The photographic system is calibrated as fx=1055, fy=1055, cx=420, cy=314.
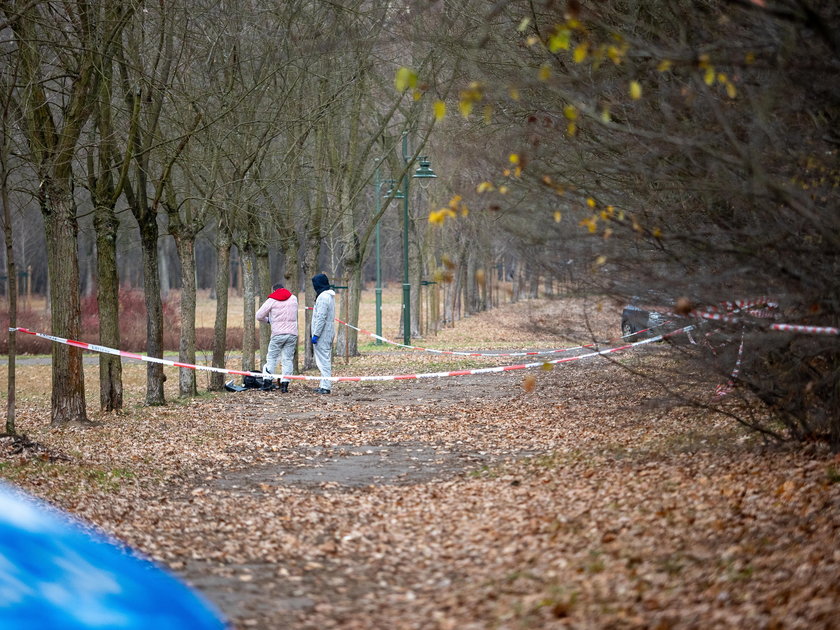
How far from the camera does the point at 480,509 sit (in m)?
8.23

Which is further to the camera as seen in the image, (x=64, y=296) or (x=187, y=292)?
(x=187, y=292)

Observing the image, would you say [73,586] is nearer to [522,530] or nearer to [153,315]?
[522,530]

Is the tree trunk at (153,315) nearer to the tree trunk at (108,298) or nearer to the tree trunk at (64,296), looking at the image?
the tree trunk at (108,298)

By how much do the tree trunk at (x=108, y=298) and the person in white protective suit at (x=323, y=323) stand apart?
363cm

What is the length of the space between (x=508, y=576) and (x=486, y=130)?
32.4 ft

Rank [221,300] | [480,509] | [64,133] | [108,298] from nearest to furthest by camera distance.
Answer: [480,509], [64,133], [108,298], [221,300]

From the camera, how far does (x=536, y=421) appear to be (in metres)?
13.8

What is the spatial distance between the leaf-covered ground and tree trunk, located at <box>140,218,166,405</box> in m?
1.42

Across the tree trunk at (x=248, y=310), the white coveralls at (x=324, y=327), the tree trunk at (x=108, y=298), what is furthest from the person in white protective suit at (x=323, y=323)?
the tree trunk at (x=108, y=298)

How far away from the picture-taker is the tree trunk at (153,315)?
1599 cm

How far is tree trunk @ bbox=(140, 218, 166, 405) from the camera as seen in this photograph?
15992mm

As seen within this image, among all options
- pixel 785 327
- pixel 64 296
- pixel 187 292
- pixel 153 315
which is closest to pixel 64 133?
pixel 64 296

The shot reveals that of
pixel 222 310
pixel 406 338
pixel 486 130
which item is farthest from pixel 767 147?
pixel 406 338

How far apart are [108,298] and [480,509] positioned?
8.51 m
